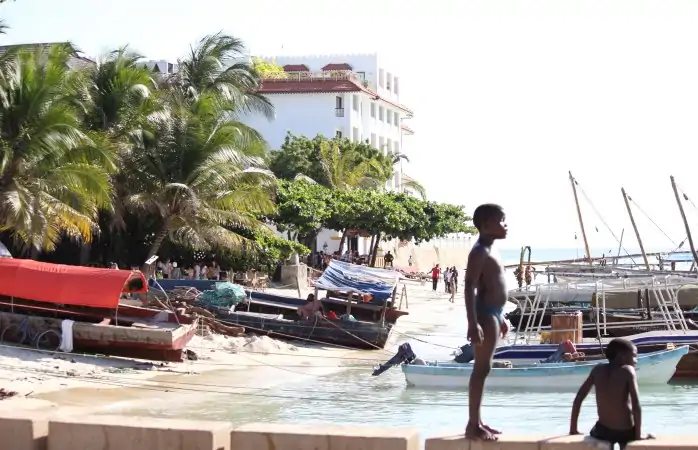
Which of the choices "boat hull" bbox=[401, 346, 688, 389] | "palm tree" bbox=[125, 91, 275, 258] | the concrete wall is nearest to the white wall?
"palm tree" bbox=[125, 91, 275, 258]

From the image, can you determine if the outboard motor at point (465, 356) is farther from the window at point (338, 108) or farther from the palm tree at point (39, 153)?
the window at point (338, 108)

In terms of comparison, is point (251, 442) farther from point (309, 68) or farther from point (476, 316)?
point (309, 68)

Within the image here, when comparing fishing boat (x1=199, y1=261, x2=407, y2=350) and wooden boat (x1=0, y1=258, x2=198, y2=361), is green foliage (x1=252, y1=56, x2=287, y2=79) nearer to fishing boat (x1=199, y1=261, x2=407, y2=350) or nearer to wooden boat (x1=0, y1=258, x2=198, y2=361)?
fishing boat (x1=199, y1=261, x2=407, y2=350)

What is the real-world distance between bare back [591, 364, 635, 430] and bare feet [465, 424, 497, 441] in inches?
33.2

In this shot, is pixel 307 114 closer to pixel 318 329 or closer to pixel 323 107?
pixel 323 107

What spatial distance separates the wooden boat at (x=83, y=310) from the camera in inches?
897

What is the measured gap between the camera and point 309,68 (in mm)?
75312

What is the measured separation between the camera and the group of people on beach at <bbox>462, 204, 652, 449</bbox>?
7.34 meters

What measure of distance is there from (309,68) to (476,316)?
69.2 metres

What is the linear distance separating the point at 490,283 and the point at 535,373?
48.1 ft

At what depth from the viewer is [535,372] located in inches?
848

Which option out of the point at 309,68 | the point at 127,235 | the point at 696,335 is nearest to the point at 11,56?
the point at 127,235

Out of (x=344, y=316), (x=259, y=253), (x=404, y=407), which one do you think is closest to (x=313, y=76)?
(x=259, y=253)

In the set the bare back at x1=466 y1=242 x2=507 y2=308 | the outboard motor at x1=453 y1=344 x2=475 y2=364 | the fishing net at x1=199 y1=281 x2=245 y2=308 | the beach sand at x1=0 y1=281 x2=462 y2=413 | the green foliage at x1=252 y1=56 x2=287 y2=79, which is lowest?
the beach sand at x1=0 y1=281 x2=462 y2=413
